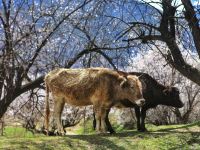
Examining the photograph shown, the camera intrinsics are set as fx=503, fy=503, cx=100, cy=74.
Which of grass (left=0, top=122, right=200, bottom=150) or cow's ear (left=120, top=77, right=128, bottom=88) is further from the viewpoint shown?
cow's ear (left=120, top=77, right=128, bottom=88)

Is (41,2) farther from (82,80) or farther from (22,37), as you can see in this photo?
(82,80)

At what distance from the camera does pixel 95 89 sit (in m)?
12.3

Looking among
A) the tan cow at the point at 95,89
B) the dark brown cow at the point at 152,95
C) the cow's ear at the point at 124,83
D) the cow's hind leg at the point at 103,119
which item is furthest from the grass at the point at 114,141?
the dark brown cow at the point at 152,95

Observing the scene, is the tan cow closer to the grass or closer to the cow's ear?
the cow's ear

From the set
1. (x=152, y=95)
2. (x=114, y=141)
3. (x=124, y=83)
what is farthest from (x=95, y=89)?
(x=152, y=95)

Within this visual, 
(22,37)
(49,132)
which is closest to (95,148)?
(49,132)

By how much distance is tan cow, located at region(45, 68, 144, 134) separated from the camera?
12.3 metres

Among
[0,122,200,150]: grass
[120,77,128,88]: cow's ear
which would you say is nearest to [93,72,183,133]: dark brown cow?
[0,122,200,150]: grass

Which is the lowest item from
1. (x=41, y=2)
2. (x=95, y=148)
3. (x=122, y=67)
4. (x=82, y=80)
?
(x=95, y=148)

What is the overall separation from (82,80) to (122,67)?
6.74 metres

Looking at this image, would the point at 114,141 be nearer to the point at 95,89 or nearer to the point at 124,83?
the point at 95,89

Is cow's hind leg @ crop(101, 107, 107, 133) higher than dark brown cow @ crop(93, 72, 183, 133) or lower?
lower

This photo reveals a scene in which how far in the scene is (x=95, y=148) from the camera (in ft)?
35.1

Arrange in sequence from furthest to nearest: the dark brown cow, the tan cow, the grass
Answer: the dark brown cow
the tan cow
the grass
